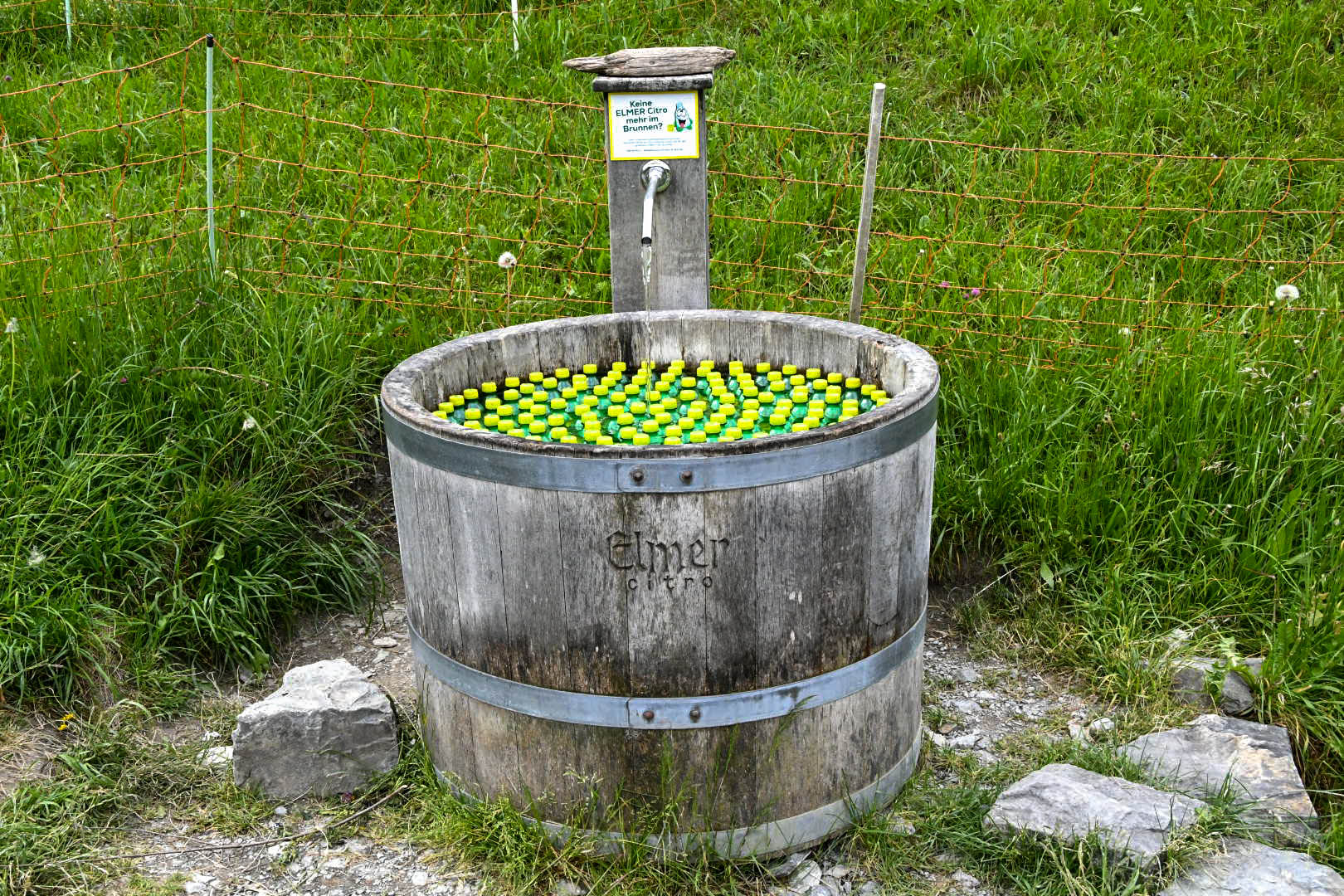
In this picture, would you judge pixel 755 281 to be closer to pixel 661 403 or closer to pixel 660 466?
pixel 661 403

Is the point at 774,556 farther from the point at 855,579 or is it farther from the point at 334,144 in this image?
the point at 334,144

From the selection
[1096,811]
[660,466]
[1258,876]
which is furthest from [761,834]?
[1258,876]

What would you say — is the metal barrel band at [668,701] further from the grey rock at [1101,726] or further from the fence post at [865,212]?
the fence post at [865,212]

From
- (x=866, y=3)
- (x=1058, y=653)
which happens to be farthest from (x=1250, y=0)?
(x=1058, y=653)

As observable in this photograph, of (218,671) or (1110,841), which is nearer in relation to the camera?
(1110,841)

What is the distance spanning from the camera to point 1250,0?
6.64 m

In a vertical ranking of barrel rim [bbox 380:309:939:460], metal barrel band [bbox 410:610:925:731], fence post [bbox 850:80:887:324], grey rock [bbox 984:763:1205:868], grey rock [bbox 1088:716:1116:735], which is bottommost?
grey rock [bbox 1088:716:1116:735]

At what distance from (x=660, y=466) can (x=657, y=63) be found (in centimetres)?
162

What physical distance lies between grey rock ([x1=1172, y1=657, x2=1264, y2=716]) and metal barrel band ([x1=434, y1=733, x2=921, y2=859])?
39.0 inches

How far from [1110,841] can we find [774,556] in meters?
0.96

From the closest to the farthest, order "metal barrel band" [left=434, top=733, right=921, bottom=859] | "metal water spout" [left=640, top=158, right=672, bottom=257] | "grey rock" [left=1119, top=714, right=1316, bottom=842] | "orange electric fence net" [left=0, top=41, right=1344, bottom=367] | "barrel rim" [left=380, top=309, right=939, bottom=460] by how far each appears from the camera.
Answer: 1. "barrel rim" [left=380, top=309, right=939, bottom=460]
2. "metal barrel band" [left=434, top=733, right=921, bottom=859]
3. "grey rock" [left=1119, top=714, right=1316, bottom=842]
4. "metal water spout" [left=640, top=158, right=672, bottom=257]
5. "orange electric fence net" [left=0, top=41, right=1344, bottom=367]

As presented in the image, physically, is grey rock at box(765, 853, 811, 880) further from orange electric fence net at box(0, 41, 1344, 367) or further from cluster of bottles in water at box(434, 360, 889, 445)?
orange electric fence net at box(0, 41, 1344, 367)

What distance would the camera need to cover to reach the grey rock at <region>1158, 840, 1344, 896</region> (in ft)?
8.65

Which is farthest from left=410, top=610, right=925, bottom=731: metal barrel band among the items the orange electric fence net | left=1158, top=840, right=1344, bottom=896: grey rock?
the orange electric fence net
